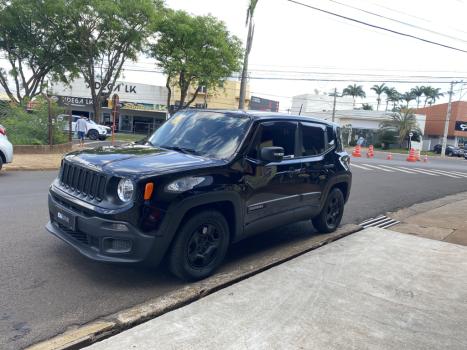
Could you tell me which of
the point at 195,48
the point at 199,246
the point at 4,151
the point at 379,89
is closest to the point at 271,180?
the point at 199,246

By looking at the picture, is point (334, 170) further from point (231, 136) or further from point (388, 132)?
point (388, 132)

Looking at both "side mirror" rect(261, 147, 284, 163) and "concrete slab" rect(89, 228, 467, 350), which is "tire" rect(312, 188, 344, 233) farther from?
"side mirror" rect(261, 147, 284, 163)

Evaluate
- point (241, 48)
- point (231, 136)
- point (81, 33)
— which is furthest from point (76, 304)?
point (241, 48)

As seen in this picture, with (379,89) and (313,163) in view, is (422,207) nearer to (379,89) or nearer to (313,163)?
(313,163)

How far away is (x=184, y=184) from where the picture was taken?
13.4 feet

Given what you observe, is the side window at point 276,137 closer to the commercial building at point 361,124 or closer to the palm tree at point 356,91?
the commercial building at point 361,124

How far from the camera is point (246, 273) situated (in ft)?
15.0

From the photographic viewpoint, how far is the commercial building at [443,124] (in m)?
56.3

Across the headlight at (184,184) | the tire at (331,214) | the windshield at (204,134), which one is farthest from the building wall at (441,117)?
the headlight at (184,184)

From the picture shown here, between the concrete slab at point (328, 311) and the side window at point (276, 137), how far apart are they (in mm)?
1386

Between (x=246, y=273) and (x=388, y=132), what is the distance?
56903mm

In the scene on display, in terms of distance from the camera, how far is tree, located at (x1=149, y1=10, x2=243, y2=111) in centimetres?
2947

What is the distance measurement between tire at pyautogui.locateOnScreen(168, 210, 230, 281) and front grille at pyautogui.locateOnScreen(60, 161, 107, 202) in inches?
34.6

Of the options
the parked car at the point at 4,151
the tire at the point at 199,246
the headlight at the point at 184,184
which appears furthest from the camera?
the parked car at the point at 4,151
